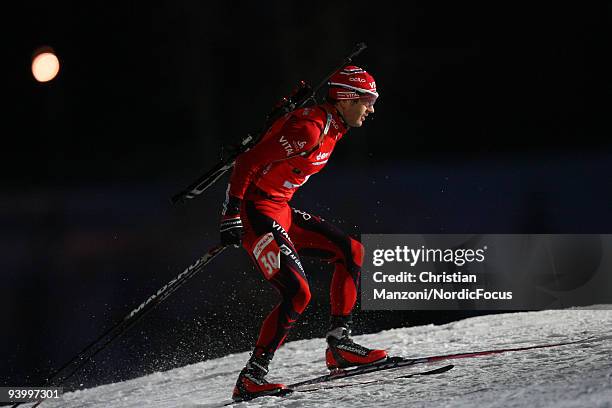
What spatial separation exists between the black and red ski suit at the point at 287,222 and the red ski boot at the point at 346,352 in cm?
11

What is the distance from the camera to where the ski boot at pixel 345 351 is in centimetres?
450

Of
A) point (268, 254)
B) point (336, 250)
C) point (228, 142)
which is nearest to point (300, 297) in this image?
point (268, 254)

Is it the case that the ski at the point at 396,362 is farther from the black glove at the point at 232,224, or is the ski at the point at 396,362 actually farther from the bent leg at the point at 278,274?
the black glove at the point at 232,224

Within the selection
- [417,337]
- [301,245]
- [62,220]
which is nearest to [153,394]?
[301,245]

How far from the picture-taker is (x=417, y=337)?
5.76 m

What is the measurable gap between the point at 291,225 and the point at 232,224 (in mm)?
480

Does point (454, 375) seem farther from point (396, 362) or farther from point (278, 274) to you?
point (278, 274)

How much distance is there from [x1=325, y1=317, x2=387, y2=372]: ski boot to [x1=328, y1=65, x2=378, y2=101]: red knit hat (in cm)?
118

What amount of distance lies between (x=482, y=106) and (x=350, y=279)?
135 inches

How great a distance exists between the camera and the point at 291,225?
179 inches

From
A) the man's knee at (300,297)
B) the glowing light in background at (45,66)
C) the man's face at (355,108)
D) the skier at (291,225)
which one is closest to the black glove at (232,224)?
the skier at (291,225)

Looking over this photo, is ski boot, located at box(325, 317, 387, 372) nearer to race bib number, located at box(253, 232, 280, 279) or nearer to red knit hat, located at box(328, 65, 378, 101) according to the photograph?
→ race bib number, located at box(253, 232, 280, 279)

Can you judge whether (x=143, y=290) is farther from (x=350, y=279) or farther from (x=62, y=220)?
(x=350, y=279)

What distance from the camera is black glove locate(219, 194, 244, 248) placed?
4.14 meters
